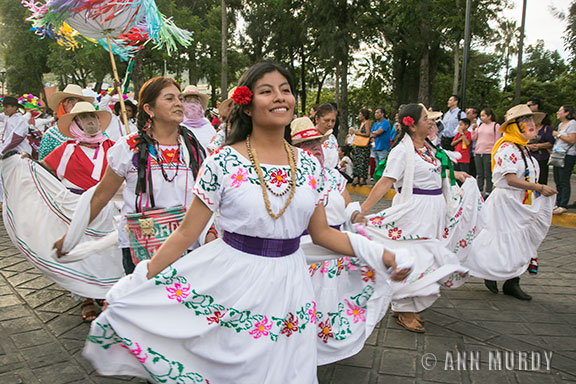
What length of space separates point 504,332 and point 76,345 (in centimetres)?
366

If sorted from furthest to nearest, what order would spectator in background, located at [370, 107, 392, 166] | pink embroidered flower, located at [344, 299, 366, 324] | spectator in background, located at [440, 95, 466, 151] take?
spectator in background, located at [370, 107, 392, 166] → spectator in background, located at [440, 95, 466, 151] → pink embroidered flower, located at [344, 299, 366, 324]

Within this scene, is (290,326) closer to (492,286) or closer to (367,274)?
(367,274)

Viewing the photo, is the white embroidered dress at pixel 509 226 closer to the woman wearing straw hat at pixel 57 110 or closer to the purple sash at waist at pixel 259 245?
the purple sash at waist at pixel 259 245

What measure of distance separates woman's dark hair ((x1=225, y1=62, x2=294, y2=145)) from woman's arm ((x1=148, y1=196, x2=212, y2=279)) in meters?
0.39

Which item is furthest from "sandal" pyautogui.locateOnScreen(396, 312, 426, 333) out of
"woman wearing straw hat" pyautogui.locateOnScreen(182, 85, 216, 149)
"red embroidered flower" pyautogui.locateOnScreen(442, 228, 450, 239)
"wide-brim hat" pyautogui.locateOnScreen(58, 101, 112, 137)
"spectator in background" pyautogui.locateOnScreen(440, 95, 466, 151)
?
"spectator in background" pyautogui.locateOnScreen(440, 95, 466, 151)

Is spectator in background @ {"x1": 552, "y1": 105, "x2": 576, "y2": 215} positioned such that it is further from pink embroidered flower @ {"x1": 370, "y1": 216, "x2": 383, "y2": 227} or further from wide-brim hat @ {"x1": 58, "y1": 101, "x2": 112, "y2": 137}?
wide-brim hat @ {"x1": 58, "y1": 101, "x2": 112, "y2": 137}

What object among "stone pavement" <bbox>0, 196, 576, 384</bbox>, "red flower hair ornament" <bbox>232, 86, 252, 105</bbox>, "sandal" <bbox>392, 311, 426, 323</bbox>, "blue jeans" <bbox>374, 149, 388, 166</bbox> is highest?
"red flower hair ornament" <bbox>232, 86, 252, 105</bbox>

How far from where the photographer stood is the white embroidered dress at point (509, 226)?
4.95m

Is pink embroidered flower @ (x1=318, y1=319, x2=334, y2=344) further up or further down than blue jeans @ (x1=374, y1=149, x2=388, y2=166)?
further down

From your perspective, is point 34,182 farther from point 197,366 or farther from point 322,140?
point 197,366

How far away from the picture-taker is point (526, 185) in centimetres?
489

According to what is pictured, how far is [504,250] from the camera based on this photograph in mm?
5012

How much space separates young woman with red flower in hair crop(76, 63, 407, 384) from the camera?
221 centimetres

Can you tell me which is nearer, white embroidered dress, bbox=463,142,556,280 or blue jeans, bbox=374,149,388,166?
white embroidered dress, bbox=463,142,556,280
